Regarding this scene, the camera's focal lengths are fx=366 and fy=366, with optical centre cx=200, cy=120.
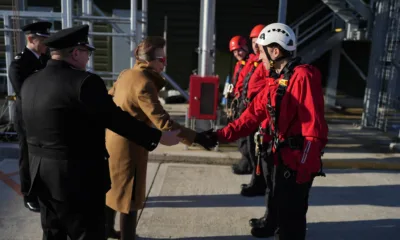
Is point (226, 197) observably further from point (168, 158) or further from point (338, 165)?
point (338, 165)

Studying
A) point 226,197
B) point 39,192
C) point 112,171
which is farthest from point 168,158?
point 39,192

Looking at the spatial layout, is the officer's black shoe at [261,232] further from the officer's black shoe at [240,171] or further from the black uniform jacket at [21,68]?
the black uniform jacket at [21,68]

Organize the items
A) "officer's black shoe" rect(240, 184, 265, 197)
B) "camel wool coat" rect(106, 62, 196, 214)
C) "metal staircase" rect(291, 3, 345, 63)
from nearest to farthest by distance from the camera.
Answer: "camel wool coat" rect(106, 62, 196, 214), "officer's black shoe" rect(240, 184, 265, 197), "metal staircase" rect(291, 3, 345, 63)

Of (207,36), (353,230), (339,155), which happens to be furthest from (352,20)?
(353,230)

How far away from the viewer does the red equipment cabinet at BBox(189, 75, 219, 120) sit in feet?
20.0

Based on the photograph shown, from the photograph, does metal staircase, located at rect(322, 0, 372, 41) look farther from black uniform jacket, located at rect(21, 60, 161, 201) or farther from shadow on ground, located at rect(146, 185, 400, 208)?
black uniform jacket, located at rect(21, 60, 161, 201)

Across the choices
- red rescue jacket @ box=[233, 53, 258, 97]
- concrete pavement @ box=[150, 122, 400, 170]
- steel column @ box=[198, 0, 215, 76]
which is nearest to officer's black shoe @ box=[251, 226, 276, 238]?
red rescue jacket @ box=[233, 53, 258, 97]

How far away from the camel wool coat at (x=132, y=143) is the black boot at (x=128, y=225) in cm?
9

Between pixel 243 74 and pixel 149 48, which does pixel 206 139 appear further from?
pixel 243 74

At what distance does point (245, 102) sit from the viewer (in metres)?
4.89

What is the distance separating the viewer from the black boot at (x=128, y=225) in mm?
3150

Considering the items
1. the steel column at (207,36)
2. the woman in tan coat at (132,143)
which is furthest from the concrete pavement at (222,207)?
the steel column at (207,36)

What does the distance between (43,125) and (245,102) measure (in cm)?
310

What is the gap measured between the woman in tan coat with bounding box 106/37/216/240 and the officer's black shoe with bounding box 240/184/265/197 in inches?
79.8
